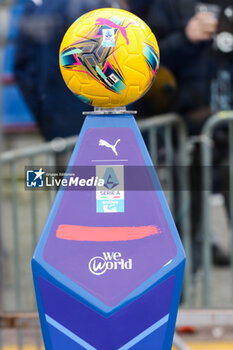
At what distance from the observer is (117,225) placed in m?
2.40

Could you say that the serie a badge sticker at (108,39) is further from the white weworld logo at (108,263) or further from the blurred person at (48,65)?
the blurred person at (48,65)

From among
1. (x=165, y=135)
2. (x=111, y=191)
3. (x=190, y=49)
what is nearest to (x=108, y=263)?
(x=111, y=191)

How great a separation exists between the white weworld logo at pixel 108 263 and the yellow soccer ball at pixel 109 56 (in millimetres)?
581

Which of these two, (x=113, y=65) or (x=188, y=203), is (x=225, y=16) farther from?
(x=113, y=65)

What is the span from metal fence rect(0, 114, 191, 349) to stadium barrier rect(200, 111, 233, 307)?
0.10m

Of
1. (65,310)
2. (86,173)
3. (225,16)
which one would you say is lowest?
(65,310)

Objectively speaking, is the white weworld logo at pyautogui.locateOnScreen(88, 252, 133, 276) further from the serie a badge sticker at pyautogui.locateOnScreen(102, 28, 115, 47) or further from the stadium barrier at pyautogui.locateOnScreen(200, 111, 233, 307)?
the stadium barrier at pyautogui.locateOnScreen(200, 111, 233, 307)

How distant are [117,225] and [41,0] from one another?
5.33ft

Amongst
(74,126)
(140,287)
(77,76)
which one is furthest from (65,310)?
(74,126)

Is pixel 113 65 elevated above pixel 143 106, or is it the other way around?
pixel 113 65

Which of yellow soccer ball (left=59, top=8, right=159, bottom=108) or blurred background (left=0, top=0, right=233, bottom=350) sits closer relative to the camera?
→ yellow soccer ball (left=59, top=8, right=159, bottom=108)

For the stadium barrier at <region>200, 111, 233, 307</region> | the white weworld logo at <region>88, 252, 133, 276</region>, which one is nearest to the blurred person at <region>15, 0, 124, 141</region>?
the stadium barrier at <region>200, 111, 233, 307</region>

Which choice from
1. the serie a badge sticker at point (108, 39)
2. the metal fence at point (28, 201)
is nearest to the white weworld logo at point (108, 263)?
the serie a badge sticker at point (108, 39)

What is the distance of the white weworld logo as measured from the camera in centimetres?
240
